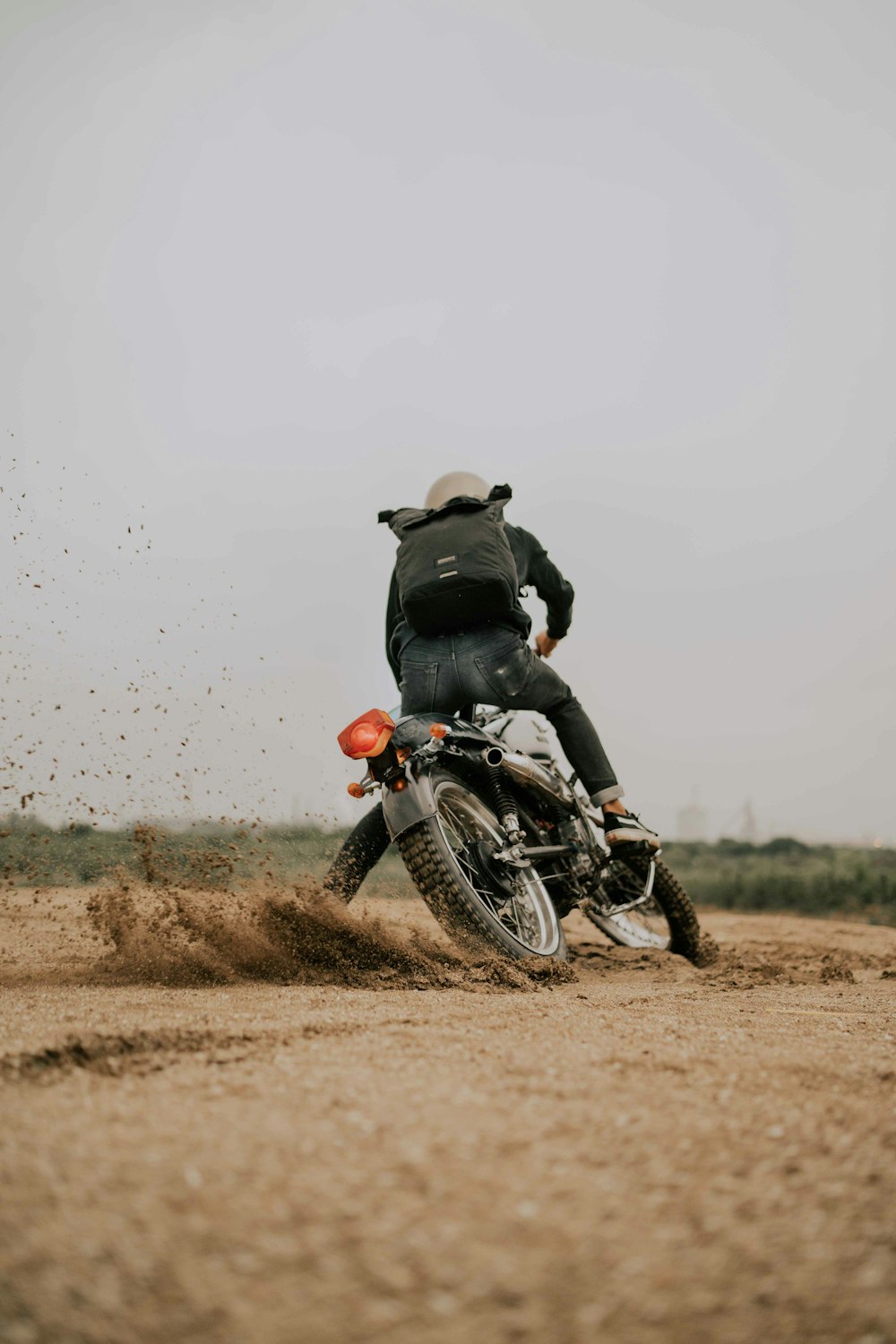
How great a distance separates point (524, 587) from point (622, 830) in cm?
110

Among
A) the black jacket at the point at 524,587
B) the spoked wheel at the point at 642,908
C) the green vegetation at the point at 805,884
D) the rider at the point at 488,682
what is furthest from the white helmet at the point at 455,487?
the green vegetation at the point at 805,884

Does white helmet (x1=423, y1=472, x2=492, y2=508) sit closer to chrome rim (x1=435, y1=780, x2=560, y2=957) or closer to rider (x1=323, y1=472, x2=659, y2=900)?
rider (x1=323, y1=472, x2=659, y2=900)

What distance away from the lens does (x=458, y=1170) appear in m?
0.99

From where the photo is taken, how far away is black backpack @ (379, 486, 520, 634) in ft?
11.0

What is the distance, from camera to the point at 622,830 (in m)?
3.79

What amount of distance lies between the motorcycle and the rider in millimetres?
131

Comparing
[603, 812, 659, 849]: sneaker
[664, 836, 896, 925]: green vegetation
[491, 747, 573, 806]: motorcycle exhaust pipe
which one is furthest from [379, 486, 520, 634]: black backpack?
[664, 836, 896, 925]: green vegetation

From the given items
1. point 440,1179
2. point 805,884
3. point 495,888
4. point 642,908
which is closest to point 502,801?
point 495,888

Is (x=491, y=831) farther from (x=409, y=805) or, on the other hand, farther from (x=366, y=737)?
(x=366, y=737)

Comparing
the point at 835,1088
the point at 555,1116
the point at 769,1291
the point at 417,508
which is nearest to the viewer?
the point at 769,1291

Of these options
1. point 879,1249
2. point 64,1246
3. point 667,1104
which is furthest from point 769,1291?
point 64,1246

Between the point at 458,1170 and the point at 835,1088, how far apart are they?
0.79m

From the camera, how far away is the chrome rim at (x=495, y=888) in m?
3.26

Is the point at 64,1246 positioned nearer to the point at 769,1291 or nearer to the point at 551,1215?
the point at 551,1215
